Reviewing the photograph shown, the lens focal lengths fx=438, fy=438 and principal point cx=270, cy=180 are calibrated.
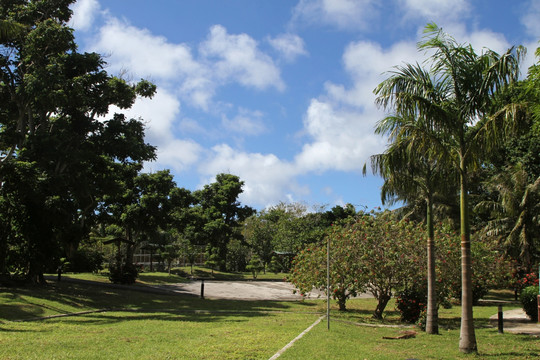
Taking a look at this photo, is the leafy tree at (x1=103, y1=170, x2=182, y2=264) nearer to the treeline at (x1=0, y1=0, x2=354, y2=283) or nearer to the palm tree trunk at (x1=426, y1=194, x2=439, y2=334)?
the treeline at (x1=0, y1=0, x2=354, y2=283)

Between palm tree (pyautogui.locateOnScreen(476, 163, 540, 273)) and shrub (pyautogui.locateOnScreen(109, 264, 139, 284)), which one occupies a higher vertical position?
palm tree (pyautogui.locateOnScreen(476, 163, 540, 273))

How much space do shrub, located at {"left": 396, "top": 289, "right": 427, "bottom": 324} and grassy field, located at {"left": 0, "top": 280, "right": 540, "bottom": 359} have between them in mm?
703

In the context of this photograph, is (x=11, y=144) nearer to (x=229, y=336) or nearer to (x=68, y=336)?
(x=68, y=336)

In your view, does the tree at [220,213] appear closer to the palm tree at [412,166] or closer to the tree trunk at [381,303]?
the tree trunk at [381,303]

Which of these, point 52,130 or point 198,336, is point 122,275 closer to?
point 52,130

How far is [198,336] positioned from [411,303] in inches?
332

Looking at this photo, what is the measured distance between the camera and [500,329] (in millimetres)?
13289

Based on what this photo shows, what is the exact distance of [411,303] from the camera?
1571 centimetres

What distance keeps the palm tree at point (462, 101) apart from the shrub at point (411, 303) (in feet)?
19.4

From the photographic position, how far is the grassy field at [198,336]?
8781 millimetres

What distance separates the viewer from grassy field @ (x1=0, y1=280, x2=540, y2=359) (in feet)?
28.8

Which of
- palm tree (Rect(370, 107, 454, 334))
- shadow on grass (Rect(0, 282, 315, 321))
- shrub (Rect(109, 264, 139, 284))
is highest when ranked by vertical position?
palm tree (Rect(370, 107, 454, 334))

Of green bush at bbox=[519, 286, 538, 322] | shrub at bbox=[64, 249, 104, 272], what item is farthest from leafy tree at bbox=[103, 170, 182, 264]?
green bush at bbox=[519, 286, 538, 322]

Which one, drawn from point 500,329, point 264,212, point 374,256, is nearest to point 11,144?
point 374,256
